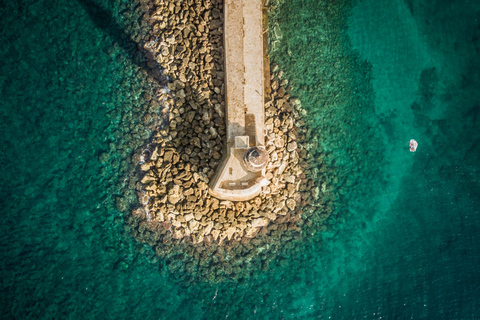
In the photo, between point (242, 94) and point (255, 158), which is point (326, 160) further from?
point (242, 94)

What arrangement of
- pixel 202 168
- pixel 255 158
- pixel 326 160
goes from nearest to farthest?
pixel 255 158 < pixel 202 168 < pixel 326 160

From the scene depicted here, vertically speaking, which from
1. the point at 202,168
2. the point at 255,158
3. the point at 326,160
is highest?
the point at 326,160

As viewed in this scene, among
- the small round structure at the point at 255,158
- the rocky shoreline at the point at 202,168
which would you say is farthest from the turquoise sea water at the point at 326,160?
the small round structure at the point at 255,158

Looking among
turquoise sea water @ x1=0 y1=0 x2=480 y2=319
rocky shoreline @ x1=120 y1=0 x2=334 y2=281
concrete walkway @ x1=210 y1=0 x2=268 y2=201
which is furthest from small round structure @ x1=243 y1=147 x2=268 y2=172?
turquoise sea water @ x1=0 y1=0 x2=480 y2=319

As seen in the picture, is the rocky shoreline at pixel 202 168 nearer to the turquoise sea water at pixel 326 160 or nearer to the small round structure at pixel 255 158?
the turquoise sea water at pixel 326 160

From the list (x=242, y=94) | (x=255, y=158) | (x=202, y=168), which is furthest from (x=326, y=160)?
(x=202, y=168)
